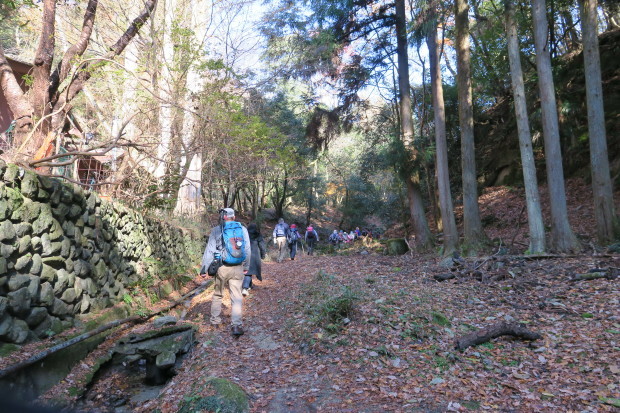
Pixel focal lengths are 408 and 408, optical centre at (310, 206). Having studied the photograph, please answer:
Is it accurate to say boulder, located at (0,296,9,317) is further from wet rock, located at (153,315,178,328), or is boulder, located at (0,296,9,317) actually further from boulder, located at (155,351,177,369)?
wet rock, located at (153,315,178,328)

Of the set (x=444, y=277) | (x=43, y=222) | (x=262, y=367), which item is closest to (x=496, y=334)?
(x=262, y=367)

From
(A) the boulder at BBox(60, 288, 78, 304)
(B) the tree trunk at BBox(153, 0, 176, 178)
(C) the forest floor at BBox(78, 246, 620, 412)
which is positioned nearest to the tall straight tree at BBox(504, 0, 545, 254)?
(C) the forest floor at BBox(78, 246, 620, 412)

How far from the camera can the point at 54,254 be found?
6.81 m

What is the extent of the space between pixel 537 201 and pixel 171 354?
32.7 feet

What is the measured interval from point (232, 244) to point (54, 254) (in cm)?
296

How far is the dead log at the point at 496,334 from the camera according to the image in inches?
217

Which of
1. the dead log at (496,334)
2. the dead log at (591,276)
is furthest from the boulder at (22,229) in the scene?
the dead log at (591,276)

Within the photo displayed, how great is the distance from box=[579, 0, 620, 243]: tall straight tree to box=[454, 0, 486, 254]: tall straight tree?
3.11 m

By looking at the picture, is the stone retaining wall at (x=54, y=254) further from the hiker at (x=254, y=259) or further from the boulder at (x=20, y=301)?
the hiker at (x=254, y=259)


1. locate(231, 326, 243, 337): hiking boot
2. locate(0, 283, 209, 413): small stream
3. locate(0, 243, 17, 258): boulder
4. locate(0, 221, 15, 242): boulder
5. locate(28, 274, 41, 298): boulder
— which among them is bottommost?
locate(0, 283, 209, 413): small stream

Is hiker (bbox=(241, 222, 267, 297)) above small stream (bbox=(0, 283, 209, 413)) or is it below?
above

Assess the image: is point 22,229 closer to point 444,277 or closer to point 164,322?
point 164,322

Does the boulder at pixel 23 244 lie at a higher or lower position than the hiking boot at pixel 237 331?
higher

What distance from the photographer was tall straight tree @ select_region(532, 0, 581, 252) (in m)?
10.8
